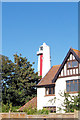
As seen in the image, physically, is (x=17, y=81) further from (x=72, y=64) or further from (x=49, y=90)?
(x=72, y=64)

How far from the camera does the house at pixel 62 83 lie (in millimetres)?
21750

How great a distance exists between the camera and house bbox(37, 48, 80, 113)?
2175cm

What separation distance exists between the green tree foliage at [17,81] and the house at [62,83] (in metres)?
3.64

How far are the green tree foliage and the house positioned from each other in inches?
143

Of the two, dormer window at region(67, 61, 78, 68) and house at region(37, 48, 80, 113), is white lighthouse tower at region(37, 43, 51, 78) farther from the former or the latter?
dormer window at region(67, 61, 78, 68)

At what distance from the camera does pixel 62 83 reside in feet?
74.9

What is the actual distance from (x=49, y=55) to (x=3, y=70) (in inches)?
280

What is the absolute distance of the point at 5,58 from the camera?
96.3 feet

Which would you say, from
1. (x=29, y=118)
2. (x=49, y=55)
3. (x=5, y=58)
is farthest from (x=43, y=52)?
(x=29, y=118)

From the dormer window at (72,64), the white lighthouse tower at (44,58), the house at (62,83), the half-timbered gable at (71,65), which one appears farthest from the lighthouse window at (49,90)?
the white lighthouse tower at (44,58)

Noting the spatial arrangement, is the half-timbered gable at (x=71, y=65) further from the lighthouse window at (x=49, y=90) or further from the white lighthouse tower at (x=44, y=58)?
the white lighthouse tower at (x=44, y=58)

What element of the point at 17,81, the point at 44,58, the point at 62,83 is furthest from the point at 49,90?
the point at 44,58

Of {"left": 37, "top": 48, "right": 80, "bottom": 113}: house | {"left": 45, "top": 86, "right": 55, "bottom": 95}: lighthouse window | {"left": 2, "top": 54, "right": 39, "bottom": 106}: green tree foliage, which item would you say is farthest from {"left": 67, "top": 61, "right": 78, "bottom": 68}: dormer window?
{"left": 2, "top": 54, "right": 39, "bottom": 106}: green tree foliage

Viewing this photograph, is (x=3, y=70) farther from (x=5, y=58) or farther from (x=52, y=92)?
(x=52, y=92)
